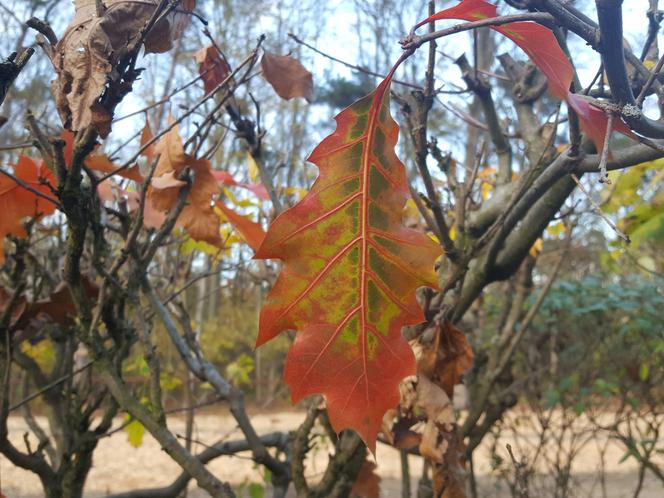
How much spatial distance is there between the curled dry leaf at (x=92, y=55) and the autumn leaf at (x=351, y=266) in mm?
237

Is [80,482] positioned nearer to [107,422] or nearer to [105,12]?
[107,422]

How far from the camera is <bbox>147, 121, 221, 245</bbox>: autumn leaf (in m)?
1.13

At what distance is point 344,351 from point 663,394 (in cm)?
372

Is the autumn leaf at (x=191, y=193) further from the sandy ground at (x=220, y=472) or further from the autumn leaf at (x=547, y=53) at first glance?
the sandy ground at (x=220, y=472)

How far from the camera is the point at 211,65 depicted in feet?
4.33

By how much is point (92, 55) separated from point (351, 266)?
0.37 m

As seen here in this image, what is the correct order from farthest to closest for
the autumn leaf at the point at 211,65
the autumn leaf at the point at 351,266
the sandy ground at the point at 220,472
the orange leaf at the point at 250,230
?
the sandy ground at the point at 220,472
the autumn leaf at the point at 211,65
the orange leaf at the point at 250,230
the autumn leaf at the point at 351,266

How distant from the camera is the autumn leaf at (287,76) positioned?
124cm

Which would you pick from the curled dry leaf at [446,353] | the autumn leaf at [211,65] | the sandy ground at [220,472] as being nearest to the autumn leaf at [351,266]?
the curled dry leaf at [446,353]

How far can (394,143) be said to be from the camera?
722mm

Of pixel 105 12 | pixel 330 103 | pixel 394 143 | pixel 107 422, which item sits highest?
pixel 330 103

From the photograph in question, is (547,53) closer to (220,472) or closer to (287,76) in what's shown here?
(287,76)

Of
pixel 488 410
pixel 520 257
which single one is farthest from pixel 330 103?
pixel 520 257

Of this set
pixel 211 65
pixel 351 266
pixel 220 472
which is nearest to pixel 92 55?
pixel 351 266
